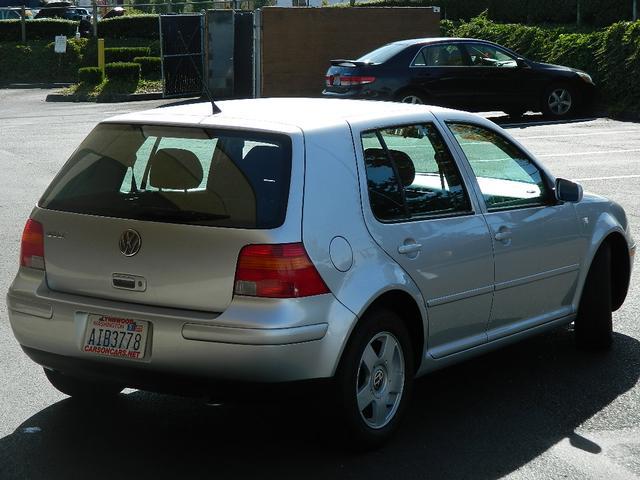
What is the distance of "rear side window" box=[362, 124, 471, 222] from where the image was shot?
578cm

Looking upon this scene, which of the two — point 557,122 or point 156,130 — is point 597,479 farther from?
point 557,122

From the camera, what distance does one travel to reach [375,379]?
18.4ft

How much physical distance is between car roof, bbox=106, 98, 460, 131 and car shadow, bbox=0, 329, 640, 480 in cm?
121

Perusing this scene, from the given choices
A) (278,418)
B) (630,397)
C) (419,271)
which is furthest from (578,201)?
(278,418)

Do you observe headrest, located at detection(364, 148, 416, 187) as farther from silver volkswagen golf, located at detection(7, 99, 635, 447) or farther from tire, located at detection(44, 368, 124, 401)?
tire, located at detection(44, 368, 124, 401)

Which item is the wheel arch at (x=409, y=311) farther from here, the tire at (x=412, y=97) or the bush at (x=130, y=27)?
the bush at (x=130, y=27)

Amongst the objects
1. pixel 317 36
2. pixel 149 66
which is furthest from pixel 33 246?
pixel 149 66

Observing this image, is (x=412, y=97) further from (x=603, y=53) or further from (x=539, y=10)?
(x=539, y=10)

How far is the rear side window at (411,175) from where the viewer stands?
5.78 m

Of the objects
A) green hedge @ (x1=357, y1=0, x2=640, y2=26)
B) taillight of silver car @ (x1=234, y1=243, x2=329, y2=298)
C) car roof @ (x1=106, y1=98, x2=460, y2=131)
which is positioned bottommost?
green hedge @ (x1=357, y1=0, x2=640, y2=26)

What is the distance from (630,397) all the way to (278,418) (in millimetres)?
1821

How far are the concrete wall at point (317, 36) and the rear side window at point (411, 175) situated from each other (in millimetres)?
21764

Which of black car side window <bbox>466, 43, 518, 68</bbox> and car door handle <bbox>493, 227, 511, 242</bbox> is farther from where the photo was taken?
black car side window <bbox>466, 43, 518, 68</bbox>

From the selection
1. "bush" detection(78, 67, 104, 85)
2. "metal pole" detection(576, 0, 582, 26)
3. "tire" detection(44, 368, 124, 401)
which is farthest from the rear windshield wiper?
"metal pole" detection(576, 0, 582, 26)
